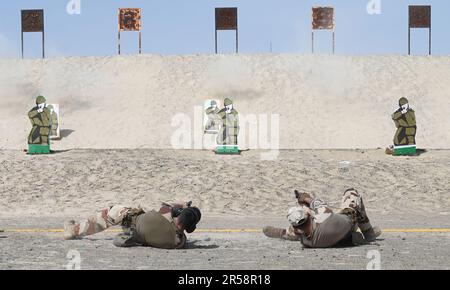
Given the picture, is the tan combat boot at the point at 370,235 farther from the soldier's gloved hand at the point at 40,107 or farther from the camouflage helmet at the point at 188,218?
the soldier's gloved hand at the point at 40,107

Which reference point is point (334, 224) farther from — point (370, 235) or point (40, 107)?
point (40, 107)

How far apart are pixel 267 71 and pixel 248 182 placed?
25.4 m

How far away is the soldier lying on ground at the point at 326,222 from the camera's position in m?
8.97

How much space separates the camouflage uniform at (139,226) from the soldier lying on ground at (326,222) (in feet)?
4.70

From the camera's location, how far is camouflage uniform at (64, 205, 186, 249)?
900cm

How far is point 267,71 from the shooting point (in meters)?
43.8

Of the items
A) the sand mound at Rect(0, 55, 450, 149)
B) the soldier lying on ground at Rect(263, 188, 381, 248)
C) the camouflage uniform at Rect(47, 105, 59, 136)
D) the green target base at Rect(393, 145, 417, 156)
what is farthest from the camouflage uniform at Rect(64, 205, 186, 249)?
the camouflage uniform at Rect(47, 105, 59, 136)

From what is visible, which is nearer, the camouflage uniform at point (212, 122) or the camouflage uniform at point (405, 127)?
the camouflage uniform at point (405, 127)

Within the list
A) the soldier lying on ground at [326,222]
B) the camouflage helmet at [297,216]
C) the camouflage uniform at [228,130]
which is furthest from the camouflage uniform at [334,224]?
the camouflage uniform at [228,130]
